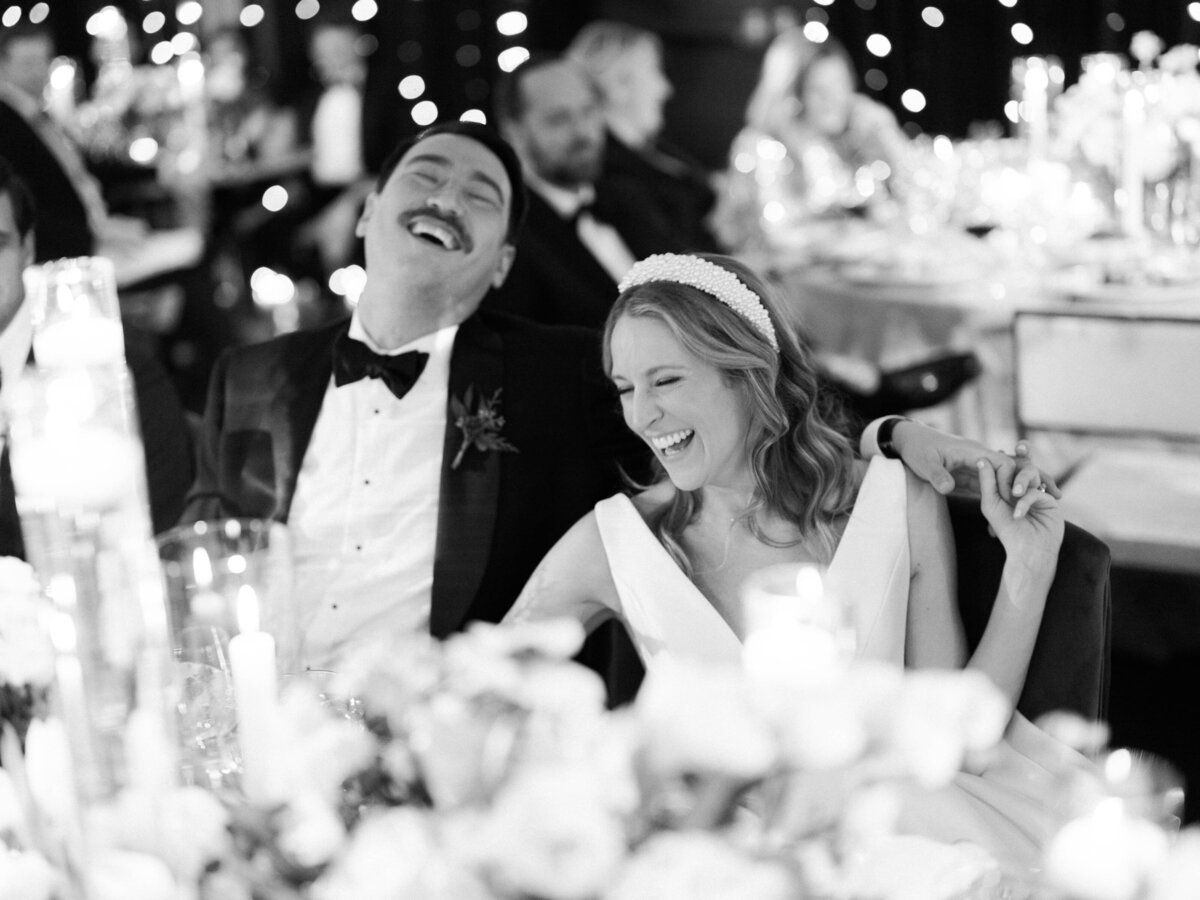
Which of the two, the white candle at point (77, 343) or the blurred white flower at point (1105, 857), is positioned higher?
the white candle at point (77, 343)

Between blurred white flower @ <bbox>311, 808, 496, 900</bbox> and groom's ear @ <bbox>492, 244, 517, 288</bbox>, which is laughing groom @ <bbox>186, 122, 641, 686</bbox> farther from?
blurred white flower @ <bbox>311, 808, 496, 900</bbox>

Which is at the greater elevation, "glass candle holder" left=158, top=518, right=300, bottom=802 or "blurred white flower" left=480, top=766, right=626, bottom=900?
"blurred white flower" left=480, top=766, right=626, bottom=900

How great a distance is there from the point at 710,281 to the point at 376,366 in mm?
736

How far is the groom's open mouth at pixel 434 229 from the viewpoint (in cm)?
259

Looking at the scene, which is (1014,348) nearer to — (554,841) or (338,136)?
(554,841)

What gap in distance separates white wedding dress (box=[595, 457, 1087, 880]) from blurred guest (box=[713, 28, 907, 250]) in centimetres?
364

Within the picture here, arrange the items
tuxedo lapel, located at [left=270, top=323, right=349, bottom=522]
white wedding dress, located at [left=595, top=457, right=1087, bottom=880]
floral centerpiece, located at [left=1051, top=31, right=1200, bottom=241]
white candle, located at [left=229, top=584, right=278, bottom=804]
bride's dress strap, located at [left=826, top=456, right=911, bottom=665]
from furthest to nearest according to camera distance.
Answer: floral centerpiece, located at [left=1051, top=31, right=1200, bottom=241], tuxedo lapel, located at [left=270, top=323, right=349, bottom=522], bride's dress strap, located at [left=826, top=456, right=911, bottom=665], white wedding dress, located at [left=595, top=457, right=1087, bottom=880], white candle, located at [left=229, top=584, right=278, bottom=804]

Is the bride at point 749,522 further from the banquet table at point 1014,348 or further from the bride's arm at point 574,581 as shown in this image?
the banquet table at point 1014,348

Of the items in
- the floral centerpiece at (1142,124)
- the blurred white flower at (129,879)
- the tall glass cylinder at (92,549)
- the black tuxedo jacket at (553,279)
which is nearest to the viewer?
the blurred white flower at (129,879)

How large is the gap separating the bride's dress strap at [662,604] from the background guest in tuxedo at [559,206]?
75.3 inches

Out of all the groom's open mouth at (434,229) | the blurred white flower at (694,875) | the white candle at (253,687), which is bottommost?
the white candle at (253,687)

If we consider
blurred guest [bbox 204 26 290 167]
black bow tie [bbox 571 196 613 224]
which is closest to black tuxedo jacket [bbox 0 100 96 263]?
black bow tie [bbox 571 196 613 224]

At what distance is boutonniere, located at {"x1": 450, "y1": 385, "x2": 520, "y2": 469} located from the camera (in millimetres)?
2578

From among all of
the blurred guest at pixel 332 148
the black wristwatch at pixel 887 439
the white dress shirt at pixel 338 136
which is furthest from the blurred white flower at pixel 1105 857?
the white dress shirt at pixel 338 136
